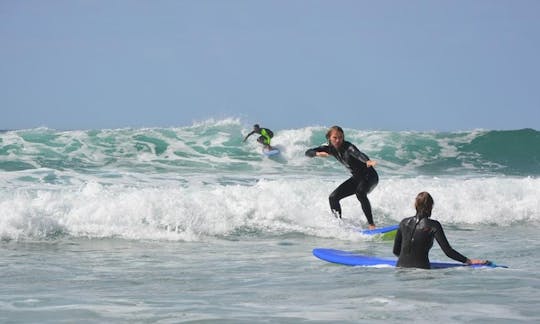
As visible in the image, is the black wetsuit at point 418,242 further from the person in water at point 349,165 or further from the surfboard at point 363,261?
the person in water at point 349,165

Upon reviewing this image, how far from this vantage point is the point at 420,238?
7.28 m

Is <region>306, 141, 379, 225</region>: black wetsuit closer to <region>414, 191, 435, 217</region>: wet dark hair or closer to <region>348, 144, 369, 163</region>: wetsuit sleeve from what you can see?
<region>348, 144, 369, 163</region>: wetsuit sleeve

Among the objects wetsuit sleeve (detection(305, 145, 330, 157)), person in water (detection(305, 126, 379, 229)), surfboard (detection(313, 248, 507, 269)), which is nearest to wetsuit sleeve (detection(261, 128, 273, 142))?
person in water (detection(305, 126, 379, 229))

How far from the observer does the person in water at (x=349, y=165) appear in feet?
33.3

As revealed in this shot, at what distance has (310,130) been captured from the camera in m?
29.5

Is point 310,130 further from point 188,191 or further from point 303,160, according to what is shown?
point 188,191

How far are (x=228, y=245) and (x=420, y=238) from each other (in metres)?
3.64

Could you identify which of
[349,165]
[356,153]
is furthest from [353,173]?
[356,153]

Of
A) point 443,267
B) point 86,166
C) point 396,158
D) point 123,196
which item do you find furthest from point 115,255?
point 396,158

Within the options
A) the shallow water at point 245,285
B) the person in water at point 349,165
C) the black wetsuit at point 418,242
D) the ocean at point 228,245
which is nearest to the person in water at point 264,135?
the ocean at point 228,245

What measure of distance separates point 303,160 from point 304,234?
522 inches

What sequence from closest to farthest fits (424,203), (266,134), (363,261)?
(424,203)
(363,261)
(266,134)

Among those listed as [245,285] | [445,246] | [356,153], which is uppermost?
[356,153]

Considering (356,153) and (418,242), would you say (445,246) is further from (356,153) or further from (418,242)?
(356,153)
